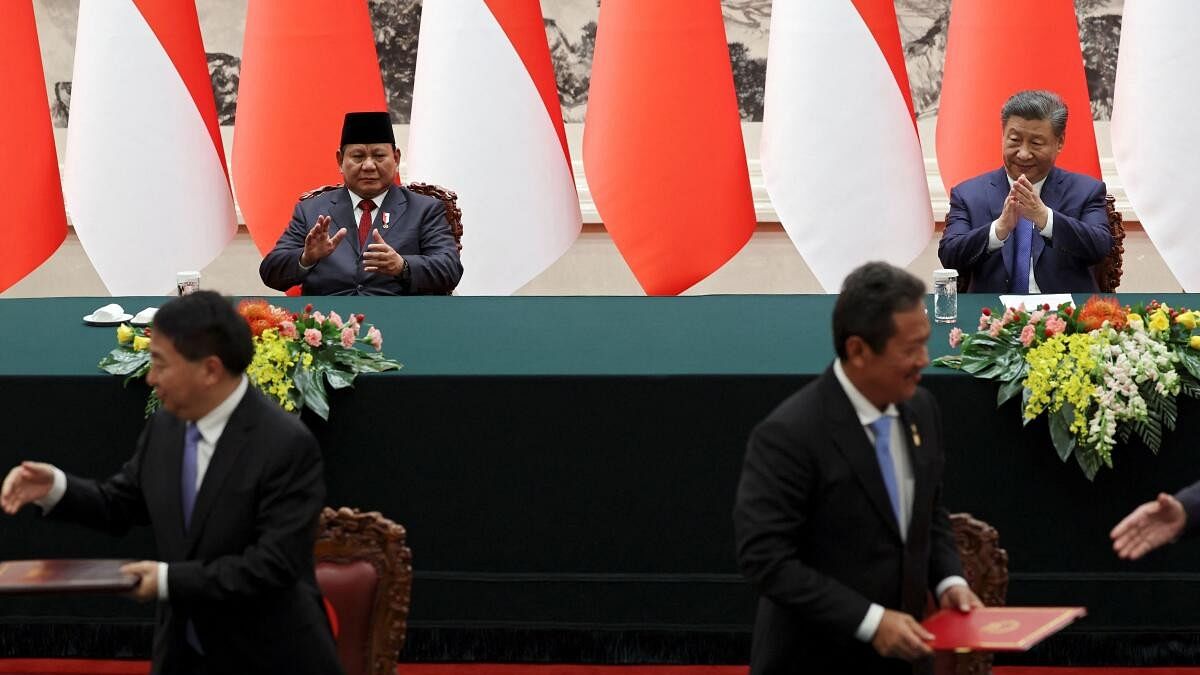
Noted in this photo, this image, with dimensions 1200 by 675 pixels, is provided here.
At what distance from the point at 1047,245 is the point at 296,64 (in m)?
2.74

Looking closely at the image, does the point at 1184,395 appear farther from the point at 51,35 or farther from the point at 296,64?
the point at 51,35

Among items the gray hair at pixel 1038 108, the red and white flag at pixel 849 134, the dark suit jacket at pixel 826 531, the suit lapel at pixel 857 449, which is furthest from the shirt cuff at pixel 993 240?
the suit lapel at pixel 857 449

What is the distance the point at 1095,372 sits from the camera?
3457 millimetres

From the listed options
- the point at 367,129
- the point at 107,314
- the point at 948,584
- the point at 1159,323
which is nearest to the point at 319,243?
the point at 367,129

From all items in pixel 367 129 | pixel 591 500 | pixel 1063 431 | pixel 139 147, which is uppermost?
pixel 367 129

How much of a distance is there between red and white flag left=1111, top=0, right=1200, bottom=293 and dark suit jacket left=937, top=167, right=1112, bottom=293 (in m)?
0.69

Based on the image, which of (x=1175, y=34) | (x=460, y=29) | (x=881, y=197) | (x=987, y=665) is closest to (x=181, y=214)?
(x=460, y=29)

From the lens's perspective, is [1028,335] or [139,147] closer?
[1028,335]

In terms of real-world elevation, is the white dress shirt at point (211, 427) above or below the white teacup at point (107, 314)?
above

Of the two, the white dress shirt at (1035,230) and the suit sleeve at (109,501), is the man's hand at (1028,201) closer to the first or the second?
the white dress shirt at (1035,230)

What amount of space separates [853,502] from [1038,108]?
2.71 metres

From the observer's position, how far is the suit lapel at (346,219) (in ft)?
16.1

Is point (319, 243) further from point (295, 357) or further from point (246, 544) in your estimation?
point (246, 544)

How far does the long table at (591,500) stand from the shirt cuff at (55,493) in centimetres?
127
